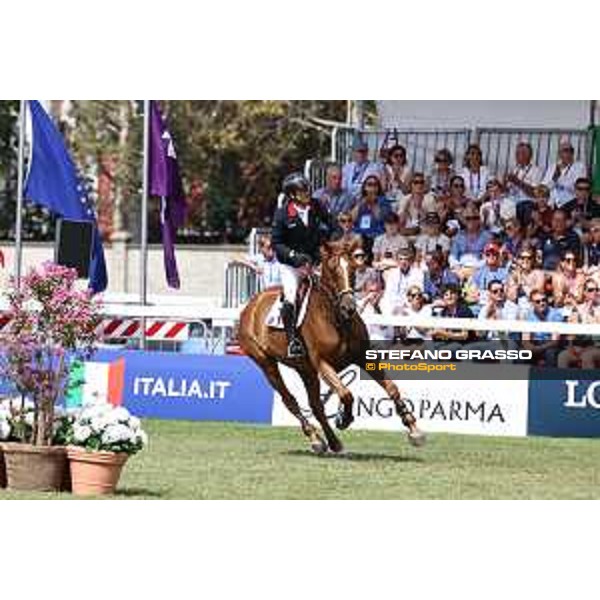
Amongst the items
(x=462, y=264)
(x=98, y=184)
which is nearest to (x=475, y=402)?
(x=462, y=264)

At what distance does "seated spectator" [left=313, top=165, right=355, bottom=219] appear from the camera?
21438 mm

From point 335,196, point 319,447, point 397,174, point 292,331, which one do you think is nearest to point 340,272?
point 292,331

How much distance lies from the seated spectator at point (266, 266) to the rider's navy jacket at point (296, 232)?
553 centimetres

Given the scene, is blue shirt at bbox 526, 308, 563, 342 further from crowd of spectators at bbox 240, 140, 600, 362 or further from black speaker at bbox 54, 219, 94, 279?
black speaker at bbox 54, 219, 94, 279

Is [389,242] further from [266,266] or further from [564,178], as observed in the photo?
[564,178]

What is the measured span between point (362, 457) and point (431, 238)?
531 cm

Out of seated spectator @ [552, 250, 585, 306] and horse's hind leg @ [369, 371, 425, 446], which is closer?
horse's hind leg @ [369, 371, 425, 446]

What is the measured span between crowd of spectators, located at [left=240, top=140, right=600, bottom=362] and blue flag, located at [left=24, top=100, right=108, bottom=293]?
253 centimetres

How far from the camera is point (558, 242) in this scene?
Result: 65.5 ft

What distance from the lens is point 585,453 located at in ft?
54.6

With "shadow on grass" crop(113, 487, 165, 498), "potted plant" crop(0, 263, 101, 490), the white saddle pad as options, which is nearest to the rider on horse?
the white saddle pad

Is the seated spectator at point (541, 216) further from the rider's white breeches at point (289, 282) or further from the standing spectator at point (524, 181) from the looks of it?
the rider's white breeches at point (289, 282)
